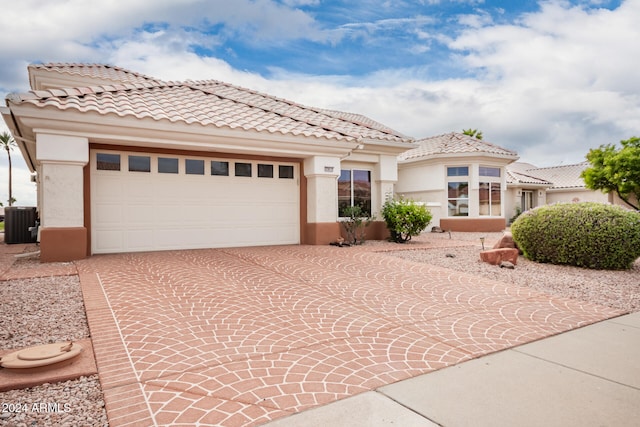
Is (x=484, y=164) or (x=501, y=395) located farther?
(x=484, y=164)

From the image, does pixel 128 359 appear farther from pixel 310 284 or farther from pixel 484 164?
pixel 484 164

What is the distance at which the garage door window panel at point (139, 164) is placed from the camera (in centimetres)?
Answer: 981

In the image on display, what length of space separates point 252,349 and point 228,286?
2.67 metres

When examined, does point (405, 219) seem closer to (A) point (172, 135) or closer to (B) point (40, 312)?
(A) point (172, 135)

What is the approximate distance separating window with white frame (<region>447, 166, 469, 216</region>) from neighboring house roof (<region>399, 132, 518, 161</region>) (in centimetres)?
99

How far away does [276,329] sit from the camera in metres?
4.34

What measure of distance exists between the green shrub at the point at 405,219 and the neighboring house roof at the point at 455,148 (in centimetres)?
660

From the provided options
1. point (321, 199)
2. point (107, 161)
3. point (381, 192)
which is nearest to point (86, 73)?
point (107, 161)

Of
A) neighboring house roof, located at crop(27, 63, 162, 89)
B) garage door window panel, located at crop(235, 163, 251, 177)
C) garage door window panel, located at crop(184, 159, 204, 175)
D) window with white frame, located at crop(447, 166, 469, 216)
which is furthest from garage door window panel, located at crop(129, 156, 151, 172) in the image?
window with white frame, located at crop(447, 166, 469, 216)

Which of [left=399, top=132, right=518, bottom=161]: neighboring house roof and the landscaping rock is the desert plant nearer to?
the landscaping rock

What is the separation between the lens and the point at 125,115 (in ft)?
28.4

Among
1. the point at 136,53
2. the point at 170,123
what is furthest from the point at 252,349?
the point at 136,53

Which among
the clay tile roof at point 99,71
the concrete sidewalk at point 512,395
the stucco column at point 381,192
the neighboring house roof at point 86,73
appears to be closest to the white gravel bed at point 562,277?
the concrete sidewalk at point 512,395

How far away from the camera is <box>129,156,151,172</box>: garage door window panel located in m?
9.81
